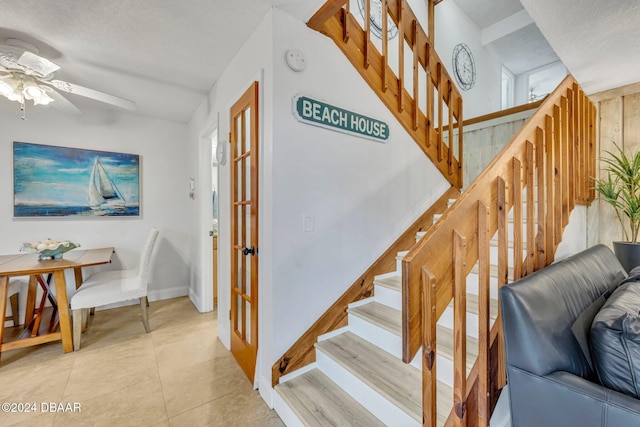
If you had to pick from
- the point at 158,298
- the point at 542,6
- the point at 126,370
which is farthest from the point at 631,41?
the point at 158,298

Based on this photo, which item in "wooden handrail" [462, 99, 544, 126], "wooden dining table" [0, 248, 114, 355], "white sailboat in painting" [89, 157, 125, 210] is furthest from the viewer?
"white sailboat in painting" [89, 157, 125, 210]

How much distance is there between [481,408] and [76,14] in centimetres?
310

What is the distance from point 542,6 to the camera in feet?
4.66

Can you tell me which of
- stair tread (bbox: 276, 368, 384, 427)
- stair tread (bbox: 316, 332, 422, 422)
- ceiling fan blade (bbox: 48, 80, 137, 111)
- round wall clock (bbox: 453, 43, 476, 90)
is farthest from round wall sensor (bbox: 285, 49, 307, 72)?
round wall clock (bbox: 453, 43, 476, 90)

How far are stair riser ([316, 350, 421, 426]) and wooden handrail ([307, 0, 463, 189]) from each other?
1995 mm

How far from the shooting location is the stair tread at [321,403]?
53.7 inches

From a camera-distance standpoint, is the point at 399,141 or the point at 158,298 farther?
the point at 158,298

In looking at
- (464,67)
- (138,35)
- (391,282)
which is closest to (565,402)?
(391,282)

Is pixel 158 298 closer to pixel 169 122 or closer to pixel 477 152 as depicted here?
pixel 169 122

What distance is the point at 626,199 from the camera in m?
2.07

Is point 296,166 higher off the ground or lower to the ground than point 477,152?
lower

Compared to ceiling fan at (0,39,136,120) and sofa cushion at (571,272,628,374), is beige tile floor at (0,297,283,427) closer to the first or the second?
sofa cushion at (571,272,628,374)

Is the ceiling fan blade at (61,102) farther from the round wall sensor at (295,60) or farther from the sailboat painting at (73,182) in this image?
the round wall sensor at (295,60)

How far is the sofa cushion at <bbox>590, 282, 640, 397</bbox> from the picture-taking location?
2.73 feet
